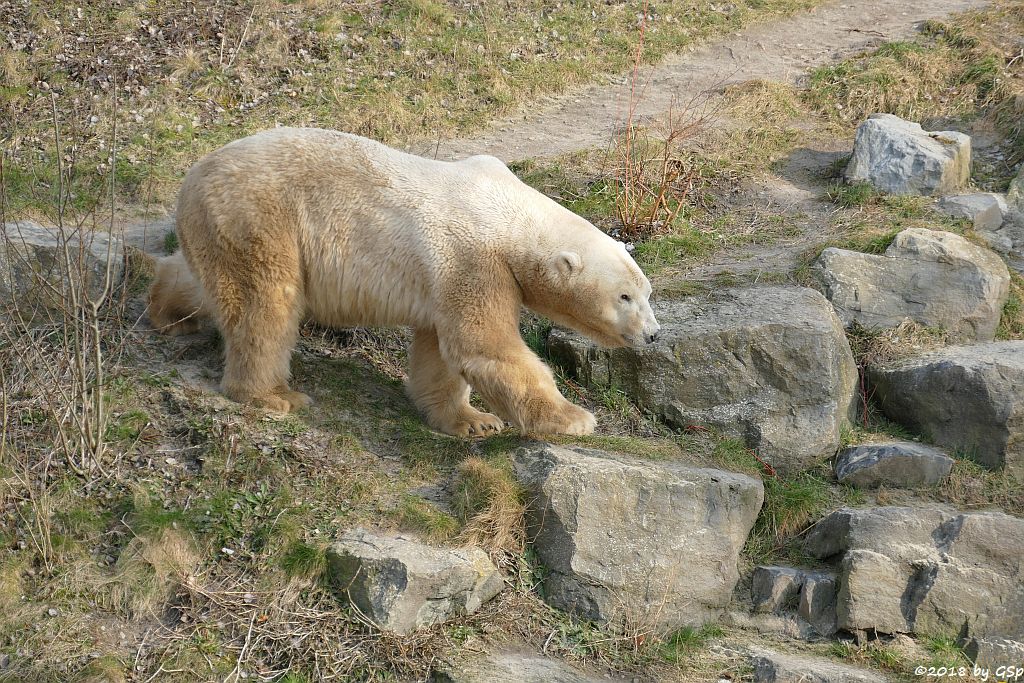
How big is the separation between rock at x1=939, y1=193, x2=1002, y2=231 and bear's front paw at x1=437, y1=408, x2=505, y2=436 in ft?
18.1

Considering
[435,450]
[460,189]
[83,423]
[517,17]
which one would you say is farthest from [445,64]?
[83,423]

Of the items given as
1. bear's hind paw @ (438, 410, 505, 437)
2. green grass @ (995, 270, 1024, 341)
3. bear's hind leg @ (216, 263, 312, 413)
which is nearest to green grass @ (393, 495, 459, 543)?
bear's hind paw @ (438, 410, 505, 437)

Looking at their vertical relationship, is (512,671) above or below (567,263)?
below

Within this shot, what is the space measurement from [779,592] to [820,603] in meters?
0.25

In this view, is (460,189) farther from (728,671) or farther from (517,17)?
(517,17)

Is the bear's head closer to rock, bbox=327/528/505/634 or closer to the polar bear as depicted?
the polar bear

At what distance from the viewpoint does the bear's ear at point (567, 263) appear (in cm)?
659

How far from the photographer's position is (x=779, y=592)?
21.1ft

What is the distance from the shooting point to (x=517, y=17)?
45.1 feet

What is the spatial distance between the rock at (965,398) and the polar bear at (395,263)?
249cm

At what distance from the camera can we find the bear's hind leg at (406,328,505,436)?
7.20m

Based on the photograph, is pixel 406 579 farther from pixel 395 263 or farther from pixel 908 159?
pixel 908 159

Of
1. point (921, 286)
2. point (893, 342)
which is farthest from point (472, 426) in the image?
point (921, 286)

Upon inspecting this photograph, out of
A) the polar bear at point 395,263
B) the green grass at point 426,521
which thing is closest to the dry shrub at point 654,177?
the polar bear at point 395,263
